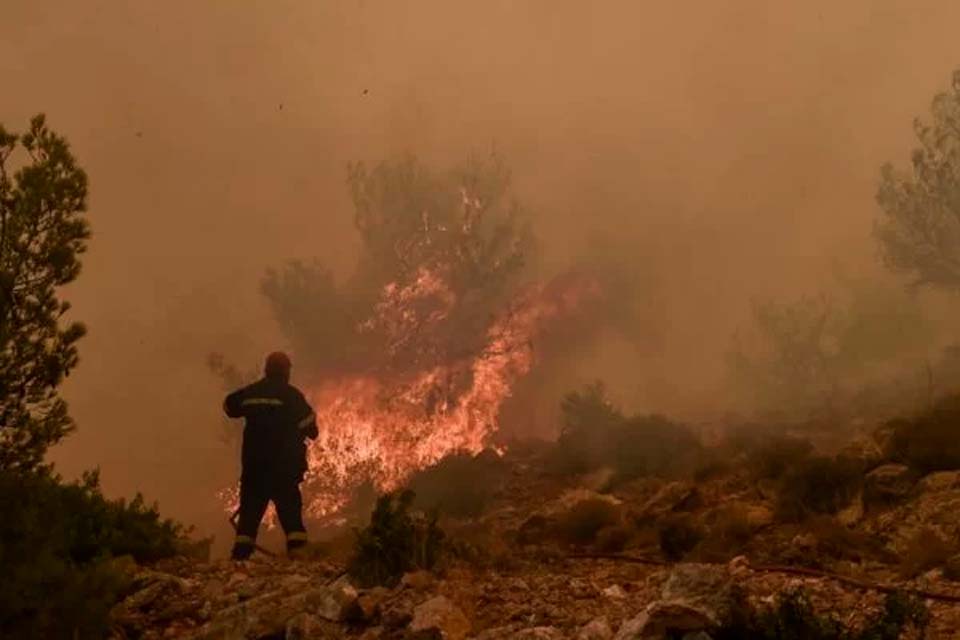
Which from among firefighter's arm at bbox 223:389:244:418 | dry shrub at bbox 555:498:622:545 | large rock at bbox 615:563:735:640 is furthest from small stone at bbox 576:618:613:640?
firefighter's arm at bbox 223:389:244:418

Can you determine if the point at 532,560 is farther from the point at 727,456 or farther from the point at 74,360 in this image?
the point at 727,456

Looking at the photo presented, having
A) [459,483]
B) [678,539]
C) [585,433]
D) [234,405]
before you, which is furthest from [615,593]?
[585,433]

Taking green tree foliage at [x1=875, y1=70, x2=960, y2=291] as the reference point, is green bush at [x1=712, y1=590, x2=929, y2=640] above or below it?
below

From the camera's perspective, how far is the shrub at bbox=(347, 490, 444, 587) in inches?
265

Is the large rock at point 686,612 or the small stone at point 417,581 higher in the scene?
the small stone at point 417,581

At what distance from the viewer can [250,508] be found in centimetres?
1004

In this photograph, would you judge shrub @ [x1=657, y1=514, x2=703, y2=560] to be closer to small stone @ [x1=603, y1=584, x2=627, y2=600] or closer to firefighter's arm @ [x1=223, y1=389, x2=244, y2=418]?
small stone @ [x1=603, y1=584, x2=627, y2=600]

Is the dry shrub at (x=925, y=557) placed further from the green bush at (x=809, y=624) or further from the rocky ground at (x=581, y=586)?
the green bush at (x=809, y=624)

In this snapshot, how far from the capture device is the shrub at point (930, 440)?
33.2 ft

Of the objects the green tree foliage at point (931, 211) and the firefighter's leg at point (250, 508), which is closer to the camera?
the firefighter's leg at point (250, 508)

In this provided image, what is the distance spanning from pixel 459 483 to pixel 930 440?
9.74m

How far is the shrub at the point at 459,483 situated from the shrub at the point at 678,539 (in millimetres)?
7327

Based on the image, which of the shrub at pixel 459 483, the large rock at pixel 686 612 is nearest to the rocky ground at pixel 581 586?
the large rock at pixel 686 612

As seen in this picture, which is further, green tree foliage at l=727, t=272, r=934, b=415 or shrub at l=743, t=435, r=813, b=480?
green tree foliage at l=727, t=272, r=934, b=415
